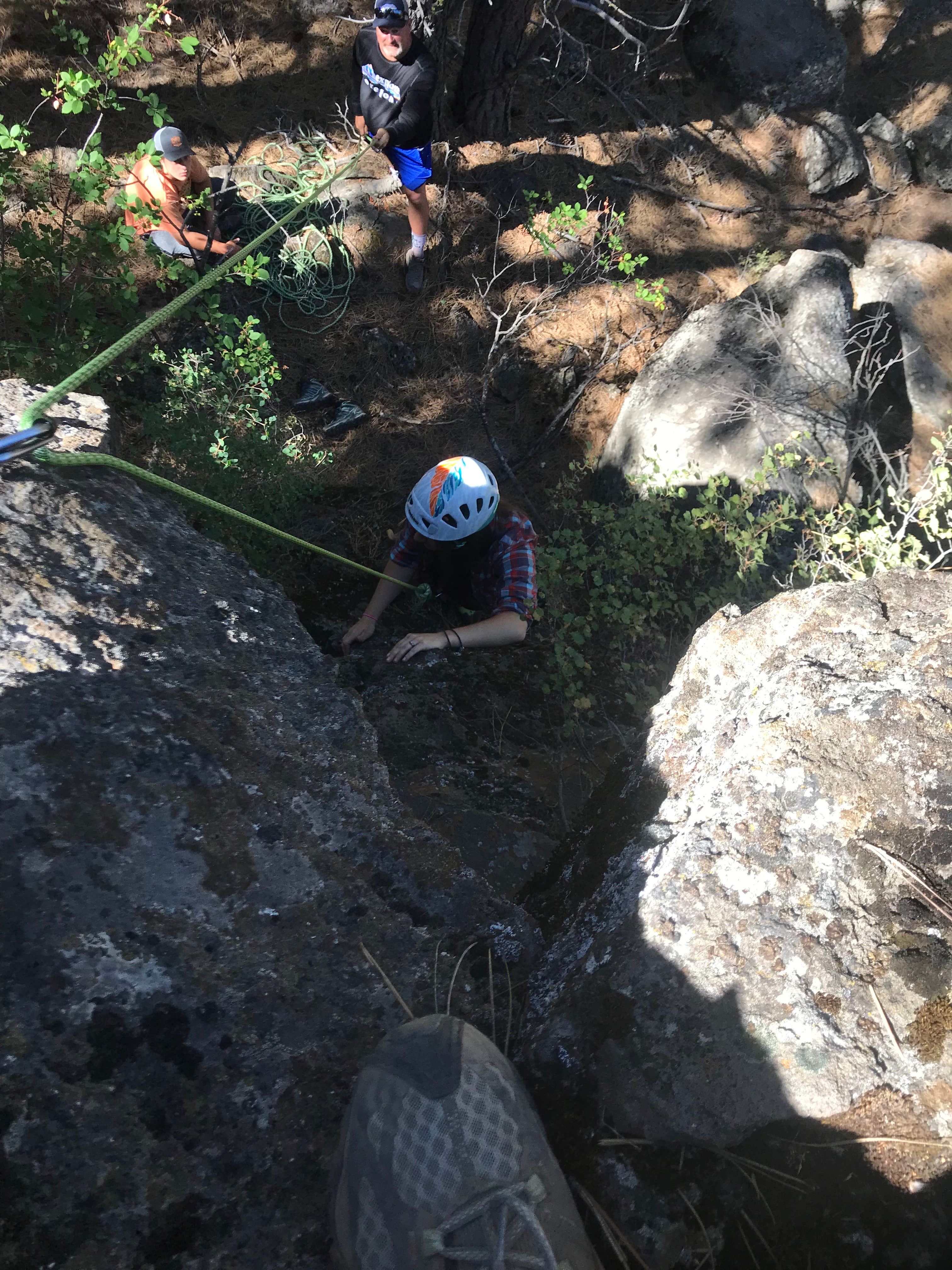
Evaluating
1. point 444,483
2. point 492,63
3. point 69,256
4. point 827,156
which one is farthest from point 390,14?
point 827,156

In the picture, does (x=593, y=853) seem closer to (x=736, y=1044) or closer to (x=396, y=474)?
(x=736, y=1044)

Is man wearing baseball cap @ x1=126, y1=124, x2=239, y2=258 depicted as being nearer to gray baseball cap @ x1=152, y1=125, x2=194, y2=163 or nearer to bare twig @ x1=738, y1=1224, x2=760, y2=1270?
gray baseball cap @ x1=152, y1=125, x2=194, y2=163

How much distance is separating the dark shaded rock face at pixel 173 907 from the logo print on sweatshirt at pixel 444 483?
127cm

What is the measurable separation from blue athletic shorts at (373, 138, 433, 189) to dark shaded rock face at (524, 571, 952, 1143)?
510cm

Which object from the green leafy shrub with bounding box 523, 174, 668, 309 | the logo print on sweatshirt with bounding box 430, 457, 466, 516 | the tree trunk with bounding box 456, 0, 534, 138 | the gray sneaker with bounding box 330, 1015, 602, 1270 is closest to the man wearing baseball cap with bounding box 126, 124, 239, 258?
the logo print on sweatshirt with bounding box 430, 457, 466, 516

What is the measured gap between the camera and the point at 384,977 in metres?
1.65

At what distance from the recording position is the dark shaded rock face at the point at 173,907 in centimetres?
130

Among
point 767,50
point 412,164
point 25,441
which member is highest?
point 767,50

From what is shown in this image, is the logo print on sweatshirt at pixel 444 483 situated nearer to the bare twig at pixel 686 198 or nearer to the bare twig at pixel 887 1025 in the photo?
the bare twig at pixel 887 1025

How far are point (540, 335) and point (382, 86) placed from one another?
6.85 ft

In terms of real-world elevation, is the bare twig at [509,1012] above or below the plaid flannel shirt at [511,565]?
below

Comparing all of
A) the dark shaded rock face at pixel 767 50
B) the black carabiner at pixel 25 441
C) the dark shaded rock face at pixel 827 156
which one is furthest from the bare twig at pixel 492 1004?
the dark shaded rock face at pixel 767 50

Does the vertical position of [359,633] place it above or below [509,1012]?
below

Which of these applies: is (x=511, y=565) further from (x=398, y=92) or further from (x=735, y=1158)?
(x=398, y=92)
